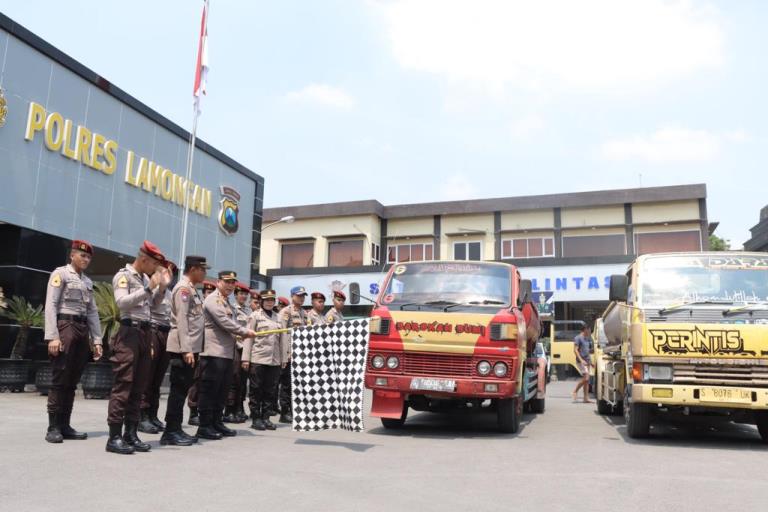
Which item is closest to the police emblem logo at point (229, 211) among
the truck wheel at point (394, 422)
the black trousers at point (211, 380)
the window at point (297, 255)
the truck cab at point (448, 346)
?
the window at point (297, 255)

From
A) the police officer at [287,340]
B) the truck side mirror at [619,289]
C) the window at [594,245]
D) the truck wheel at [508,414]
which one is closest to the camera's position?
the truck side mirror at [619,289]

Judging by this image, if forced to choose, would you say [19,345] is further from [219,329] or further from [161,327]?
[219,329]

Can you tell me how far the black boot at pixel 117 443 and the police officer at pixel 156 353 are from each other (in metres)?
0.49

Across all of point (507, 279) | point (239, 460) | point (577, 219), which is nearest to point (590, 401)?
point (507, 279)

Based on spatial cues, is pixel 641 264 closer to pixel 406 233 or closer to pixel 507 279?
pixel 507 279

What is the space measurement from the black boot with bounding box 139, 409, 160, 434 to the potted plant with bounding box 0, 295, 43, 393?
697cm

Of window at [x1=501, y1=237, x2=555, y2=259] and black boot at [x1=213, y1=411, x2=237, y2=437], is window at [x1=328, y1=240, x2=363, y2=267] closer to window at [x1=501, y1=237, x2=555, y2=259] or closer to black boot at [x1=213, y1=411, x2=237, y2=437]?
window at [x1=501, y1=237, x2=555, y2=259]

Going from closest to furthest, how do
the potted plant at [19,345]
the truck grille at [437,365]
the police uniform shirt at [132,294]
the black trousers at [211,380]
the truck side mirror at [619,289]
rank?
the police uniform shirt at [132,294]
the black trousers at [211,380]
the truck grille at [437,365]
the truck side mirror at [619,289]
the potted plant at [19,345]

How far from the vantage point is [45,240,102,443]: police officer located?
6.99m

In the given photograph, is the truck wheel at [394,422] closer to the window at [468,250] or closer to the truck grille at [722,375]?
the truck grille at [722,375]

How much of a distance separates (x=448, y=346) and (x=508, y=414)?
1.38 m

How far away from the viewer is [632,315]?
335 inches

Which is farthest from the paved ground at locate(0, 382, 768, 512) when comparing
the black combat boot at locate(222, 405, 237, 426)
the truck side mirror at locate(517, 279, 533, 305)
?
the truck side mirror at locate(517, 279, 533, 305)

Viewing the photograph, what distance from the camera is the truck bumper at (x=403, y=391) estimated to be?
8.54 m
